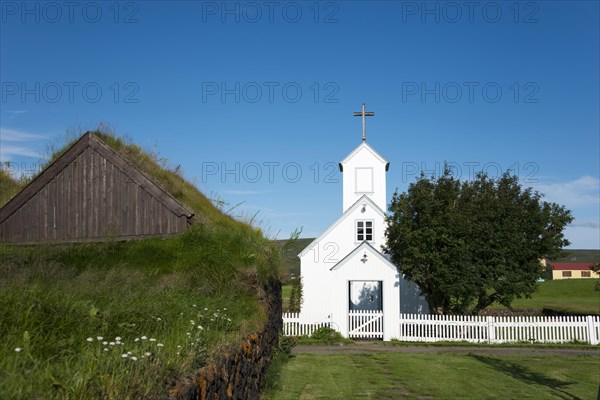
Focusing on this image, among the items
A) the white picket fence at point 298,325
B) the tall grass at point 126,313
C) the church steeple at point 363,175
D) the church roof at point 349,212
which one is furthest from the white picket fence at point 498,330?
the tall grass at point 126,313

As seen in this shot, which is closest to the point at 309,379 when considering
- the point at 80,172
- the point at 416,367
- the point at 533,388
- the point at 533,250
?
the point at 416,367

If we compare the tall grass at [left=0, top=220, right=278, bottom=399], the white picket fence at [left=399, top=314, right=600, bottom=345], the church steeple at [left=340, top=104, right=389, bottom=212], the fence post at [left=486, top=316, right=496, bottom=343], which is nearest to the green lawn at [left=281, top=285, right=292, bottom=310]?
the church steeple at [left=340, top=104, right=389, bottom=212]

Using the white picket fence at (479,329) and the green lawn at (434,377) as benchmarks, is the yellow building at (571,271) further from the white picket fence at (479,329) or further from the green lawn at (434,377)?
the green lawn at (434,377)

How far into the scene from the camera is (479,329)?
74.6 feet

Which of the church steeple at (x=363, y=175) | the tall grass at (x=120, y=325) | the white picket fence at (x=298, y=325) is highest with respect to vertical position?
the church steeple at (x=363, y=175)

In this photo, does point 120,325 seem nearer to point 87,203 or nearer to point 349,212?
point 87,203

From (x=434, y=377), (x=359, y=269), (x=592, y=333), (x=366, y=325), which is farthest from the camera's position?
(x=359, y=269)

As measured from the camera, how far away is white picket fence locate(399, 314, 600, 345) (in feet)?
74.2

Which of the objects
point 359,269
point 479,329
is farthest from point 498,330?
point 359,269

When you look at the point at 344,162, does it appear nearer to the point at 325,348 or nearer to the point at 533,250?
the point at 533,250

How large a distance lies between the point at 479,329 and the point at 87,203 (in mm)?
16840

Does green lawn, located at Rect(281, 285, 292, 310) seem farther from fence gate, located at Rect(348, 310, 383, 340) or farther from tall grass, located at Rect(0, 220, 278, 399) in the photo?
tall grass, located at Rect(0, 220, 278, 399)

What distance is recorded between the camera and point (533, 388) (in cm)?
1180

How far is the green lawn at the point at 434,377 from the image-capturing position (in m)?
10.8
